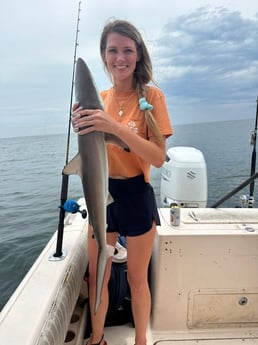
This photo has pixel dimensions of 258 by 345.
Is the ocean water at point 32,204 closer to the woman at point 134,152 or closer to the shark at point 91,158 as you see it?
the woman at point 134,152

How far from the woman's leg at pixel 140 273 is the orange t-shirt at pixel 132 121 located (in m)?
0.35

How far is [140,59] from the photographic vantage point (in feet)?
5.68

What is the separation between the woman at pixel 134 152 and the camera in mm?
1599

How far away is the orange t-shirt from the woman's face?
5.4 inches

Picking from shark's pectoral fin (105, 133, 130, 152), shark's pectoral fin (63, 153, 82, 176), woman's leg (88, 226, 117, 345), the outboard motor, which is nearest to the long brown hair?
shark's pectoral fin (105, 133, 130, 152)

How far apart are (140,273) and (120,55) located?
1.24 metres

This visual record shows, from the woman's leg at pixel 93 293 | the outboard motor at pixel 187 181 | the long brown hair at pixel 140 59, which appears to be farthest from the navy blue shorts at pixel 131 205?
the outboard motor at pixel 187 181

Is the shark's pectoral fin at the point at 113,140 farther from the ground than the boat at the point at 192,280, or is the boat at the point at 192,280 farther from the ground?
the shark's pectoral fin at the point at 113,140

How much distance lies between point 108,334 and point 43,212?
609cm

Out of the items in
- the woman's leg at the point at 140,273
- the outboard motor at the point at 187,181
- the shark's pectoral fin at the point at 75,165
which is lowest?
the woman's leg at the point at 140,273

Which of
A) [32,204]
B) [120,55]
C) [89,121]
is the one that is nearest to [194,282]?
[89,121]

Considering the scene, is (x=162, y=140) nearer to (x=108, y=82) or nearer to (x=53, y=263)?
(x=108, y=82)

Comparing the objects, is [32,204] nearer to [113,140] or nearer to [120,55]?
[120,55]

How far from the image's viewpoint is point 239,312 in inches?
89.0
